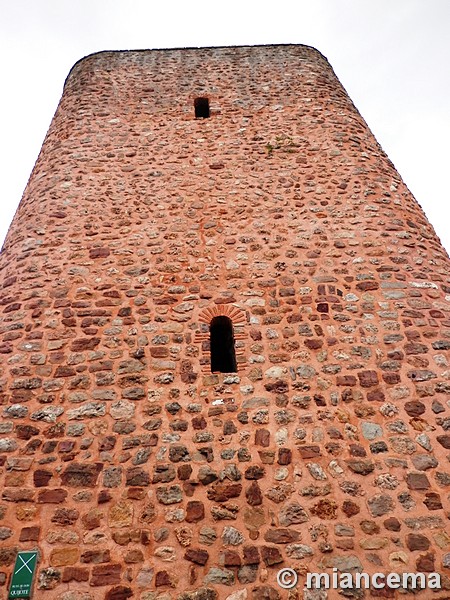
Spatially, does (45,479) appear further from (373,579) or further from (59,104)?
(59,104)

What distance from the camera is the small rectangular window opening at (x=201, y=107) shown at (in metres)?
7.35

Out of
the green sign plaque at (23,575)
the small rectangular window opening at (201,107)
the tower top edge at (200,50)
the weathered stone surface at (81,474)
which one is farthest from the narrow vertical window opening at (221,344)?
the tower top edge at (200,50)

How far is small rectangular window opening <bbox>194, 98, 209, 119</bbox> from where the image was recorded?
7352 mm

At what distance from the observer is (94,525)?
3.28 meters

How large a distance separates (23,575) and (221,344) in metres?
2.62

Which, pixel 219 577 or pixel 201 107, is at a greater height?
pixel 201 107

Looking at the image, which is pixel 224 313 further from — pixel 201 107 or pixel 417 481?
pixel 201 107

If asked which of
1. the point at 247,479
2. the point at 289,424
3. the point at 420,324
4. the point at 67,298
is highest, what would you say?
the point at 67,298

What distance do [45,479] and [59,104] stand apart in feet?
21.1

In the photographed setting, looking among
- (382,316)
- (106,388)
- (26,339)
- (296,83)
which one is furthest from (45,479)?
(296,83)

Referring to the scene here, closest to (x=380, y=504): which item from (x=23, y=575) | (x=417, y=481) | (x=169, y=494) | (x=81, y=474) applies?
(x=417, y=481)

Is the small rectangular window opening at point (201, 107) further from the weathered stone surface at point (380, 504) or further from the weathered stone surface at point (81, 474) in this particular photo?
the weathered stone surface at point (380, 504)

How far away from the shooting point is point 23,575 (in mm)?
3059

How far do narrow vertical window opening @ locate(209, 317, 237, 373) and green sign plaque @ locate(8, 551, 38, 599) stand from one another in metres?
2.24
